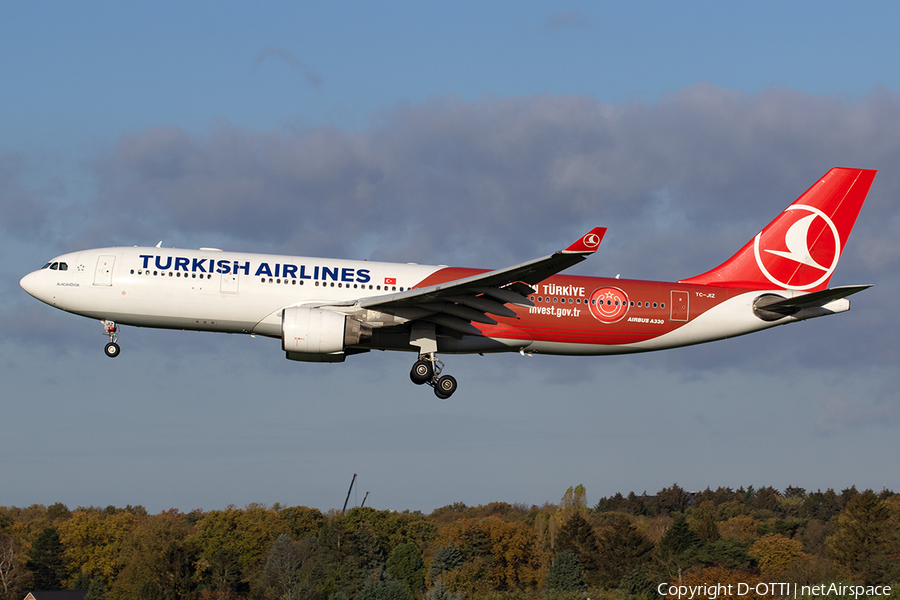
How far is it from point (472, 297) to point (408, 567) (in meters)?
97.4

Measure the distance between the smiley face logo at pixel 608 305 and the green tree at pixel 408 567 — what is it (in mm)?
90817

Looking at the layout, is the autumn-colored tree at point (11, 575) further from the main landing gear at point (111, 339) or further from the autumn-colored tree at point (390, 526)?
the main landing gear at point (111, 339)

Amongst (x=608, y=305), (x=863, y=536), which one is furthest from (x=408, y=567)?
(x=608, y=305)

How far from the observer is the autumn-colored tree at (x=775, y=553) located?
368 ft

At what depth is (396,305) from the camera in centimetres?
3206

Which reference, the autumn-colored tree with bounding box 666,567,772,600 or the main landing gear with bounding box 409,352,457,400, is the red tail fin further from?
the autumn-colored tree with bounding box 666,567,772,600

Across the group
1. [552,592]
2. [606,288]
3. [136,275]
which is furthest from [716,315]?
[552,592]

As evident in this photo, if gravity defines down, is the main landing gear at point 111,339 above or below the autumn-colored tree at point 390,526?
above

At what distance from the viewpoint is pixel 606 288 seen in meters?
35.6

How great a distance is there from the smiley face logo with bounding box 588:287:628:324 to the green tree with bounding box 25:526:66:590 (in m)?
113

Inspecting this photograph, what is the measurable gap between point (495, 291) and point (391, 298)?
3518mm

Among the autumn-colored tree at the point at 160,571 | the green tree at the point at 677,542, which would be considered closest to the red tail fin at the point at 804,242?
the green tree at the point at 677,542

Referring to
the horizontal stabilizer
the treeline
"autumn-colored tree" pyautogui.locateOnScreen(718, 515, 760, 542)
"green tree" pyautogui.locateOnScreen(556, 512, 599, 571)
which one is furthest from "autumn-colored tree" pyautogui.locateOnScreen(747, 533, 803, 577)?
the horizontal stabilizer

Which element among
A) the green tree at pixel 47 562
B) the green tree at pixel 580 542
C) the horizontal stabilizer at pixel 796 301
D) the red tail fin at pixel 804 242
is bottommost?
the green tree at pixel 47 562
